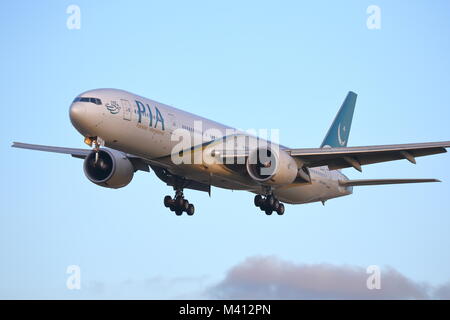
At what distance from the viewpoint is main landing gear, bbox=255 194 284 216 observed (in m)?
48.3

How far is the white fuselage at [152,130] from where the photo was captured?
3956cm

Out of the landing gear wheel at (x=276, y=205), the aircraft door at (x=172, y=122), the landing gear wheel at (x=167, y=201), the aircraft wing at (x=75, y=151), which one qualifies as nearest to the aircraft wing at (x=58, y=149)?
the aircraft wing at (x=75, y=151)

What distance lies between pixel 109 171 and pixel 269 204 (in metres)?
9.28

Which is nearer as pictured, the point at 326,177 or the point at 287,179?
the point at 287,179

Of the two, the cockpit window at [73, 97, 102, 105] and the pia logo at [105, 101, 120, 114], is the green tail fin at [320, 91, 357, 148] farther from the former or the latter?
the cockpit window at [73, 97, 102, 105]

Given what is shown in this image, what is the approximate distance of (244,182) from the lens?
46.5 meters

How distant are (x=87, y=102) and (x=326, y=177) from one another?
18.1 m

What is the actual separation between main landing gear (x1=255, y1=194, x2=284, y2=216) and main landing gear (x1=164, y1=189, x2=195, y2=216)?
12.9 feet

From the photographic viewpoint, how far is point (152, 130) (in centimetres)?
4144

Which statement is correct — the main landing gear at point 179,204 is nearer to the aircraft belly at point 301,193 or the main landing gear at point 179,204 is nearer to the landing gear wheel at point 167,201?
the landing gear wheel at point 167,201

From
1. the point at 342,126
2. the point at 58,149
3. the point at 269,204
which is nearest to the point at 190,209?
the point at 269,204

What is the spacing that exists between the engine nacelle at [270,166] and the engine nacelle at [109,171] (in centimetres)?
705
